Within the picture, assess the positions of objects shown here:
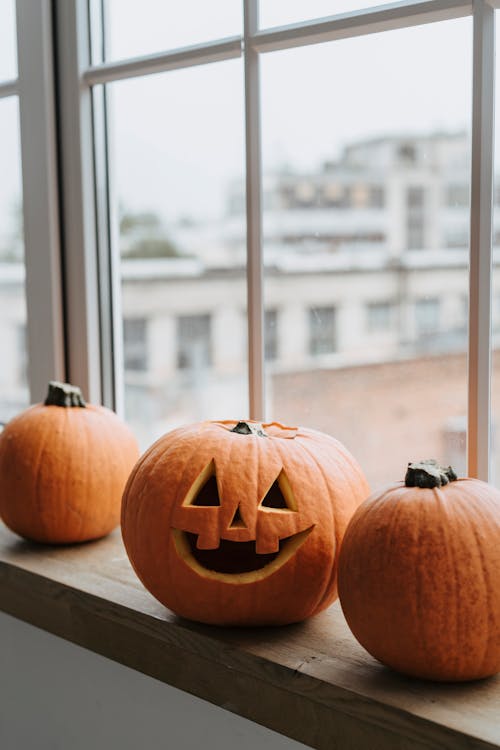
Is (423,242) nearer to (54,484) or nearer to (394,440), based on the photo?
(394,440)

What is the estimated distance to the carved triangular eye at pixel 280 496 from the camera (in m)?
0.79

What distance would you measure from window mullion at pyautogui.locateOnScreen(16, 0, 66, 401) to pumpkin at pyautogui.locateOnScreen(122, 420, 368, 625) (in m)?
0.54

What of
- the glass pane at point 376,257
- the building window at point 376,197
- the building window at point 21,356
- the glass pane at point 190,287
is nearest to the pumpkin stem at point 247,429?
Answer: the building window at point 21,356

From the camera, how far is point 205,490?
2.72ft

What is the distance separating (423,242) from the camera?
10070 millimetres

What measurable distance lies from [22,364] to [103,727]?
81 centimetres

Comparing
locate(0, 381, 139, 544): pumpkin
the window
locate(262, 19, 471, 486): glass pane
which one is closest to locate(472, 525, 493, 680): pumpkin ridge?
locate(0, 381, 139, 544): pumpkin

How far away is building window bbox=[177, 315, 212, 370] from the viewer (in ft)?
29.8

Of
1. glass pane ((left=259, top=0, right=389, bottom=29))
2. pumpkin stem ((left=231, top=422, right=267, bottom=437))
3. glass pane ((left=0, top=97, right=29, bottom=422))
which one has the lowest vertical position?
pumpkin stem ((left=231, top=422, right=267, bottom=437))

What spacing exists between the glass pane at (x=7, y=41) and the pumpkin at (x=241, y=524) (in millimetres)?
903

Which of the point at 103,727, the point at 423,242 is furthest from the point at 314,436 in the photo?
the point at 423,242

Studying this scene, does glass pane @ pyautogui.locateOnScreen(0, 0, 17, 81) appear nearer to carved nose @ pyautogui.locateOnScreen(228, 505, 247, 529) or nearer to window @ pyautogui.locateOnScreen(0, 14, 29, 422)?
window @ pyautogui.locateOnScreen(0, 14, 29, 422)

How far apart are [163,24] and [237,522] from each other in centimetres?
83

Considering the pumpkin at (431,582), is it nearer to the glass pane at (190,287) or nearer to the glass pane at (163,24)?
the glass pane at (163,24)
